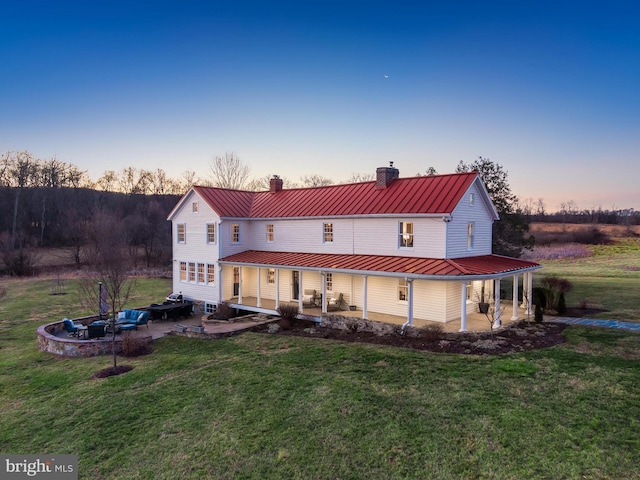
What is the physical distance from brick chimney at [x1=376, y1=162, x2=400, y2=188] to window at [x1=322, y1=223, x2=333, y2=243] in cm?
374

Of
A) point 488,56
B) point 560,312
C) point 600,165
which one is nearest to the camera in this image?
point 560,312

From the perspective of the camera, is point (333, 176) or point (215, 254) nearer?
point (215, 254)

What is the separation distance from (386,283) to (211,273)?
1228 centimetres

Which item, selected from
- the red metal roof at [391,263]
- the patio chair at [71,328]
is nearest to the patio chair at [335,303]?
the red metal roof at [391,263]

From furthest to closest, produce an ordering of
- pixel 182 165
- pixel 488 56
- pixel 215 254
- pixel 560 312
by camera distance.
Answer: pixel 182 165, pixel 215 254, pixel 488 56, pixel 560 312

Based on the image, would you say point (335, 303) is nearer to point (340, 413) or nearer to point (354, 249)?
point (354, 249)

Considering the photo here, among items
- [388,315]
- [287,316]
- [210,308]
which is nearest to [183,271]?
[210,308]

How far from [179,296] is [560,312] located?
78.1 ft

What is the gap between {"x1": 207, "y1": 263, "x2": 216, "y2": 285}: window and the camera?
2500 centimetres

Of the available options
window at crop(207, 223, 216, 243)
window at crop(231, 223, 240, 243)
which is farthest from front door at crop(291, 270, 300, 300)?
window at crop(207, 223, 216, 243)

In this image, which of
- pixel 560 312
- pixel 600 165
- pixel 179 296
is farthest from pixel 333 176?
pixel 560 312

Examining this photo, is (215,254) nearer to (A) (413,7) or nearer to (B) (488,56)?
(A) (413,7)

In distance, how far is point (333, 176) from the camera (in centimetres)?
7269

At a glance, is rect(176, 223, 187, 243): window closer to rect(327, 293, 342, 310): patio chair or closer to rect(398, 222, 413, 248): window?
rect(327, 293, 342, 310): patio chair
